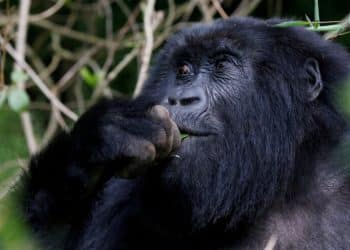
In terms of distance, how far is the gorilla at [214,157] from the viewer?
2512 mm

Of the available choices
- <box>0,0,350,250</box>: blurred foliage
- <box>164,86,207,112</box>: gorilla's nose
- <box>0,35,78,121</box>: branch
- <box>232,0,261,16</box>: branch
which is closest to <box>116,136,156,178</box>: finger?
<box>164,86,207,112</box>: gorilla's nose

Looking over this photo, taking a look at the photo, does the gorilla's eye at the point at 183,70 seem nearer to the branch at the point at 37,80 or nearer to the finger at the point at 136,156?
the finger at the point at 136,156

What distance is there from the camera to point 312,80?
281cm

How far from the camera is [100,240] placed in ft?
9.47

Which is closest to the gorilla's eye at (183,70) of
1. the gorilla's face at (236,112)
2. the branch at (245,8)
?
the gorilla's face at (236,112)

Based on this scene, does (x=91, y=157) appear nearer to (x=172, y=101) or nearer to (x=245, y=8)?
(x=172, y=101)

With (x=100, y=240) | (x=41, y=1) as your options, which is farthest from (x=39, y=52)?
(x=100, y=240)

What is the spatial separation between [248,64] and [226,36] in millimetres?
150

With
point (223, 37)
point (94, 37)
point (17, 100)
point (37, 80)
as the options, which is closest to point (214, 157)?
point (223, 37)

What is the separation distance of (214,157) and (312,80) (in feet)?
1.79

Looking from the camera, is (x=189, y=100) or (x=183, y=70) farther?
(x=183, y=70)

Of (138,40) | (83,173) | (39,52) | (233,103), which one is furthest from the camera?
(39,52)

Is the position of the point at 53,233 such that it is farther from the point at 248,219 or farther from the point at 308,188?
the point at 308,188

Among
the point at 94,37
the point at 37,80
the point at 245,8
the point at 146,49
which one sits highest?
the point at 146,49
